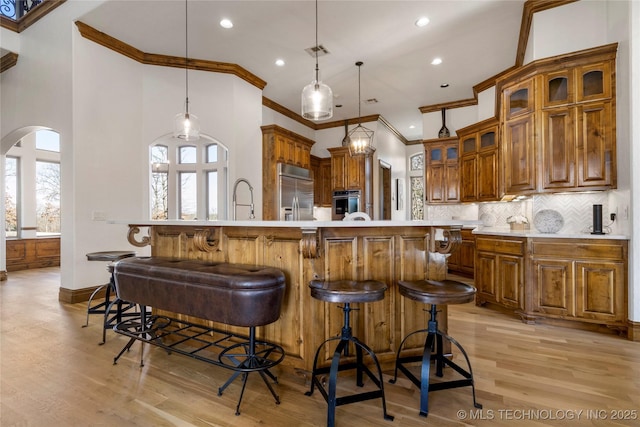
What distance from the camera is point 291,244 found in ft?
7.08

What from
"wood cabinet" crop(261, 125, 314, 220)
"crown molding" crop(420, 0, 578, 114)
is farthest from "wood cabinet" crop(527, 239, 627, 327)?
"wood cabinet" crop(261, 125, 314, 220)

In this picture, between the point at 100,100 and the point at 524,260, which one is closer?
the point at 524,260

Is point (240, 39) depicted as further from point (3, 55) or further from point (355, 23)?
point (3, 55)

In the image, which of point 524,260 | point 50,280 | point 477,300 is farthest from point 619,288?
point 50,280

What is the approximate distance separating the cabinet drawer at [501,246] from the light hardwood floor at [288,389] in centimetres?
87

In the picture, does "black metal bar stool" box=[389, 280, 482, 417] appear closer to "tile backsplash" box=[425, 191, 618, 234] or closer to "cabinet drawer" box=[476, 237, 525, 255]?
"cabinet drawer" box=[476, 237, 525, 255]

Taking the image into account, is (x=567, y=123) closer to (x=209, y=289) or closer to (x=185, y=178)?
(x=209, y=289)

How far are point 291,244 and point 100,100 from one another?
12.7ft

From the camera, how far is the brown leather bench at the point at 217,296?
1.84 meters

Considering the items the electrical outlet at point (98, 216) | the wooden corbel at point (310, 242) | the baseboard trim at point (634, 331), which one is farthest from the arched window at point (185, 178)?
the baseboard trim at point (634, 331)

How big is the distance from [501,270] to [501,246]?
0.28 m

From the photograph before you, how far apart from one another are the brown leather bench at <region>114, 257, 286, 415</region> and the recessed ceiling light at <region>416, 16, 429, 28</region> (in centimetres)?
357

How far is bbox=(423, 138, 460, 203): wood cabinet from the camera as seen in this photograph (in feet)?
20.6

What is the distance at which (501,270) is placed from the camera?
3.56 m
